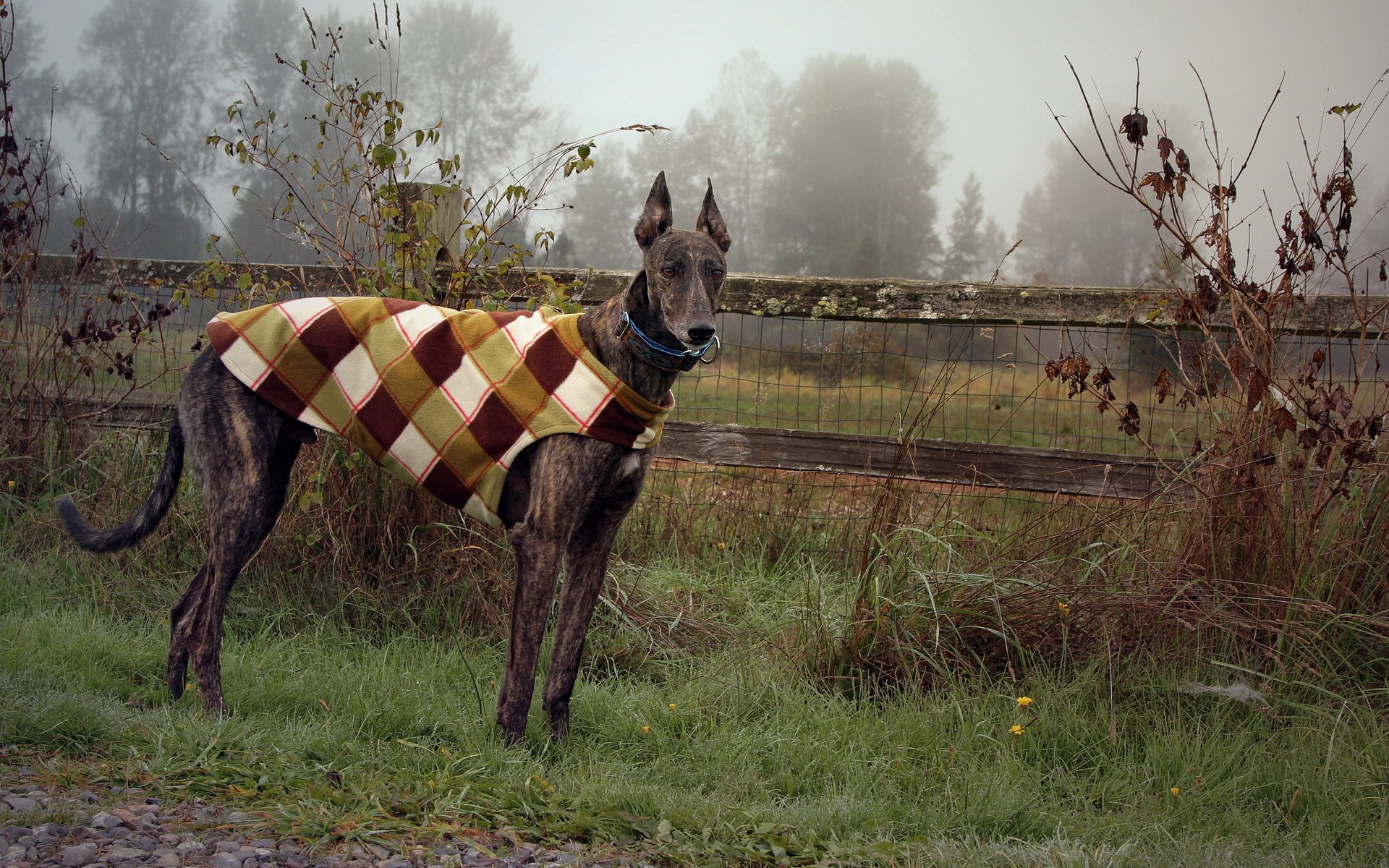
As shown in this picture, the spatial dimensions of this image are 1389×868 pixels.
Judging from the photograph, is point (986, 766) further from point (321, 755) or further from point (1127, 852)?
point (321, 755)

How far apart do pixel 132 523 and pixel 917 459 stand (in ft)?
11.0

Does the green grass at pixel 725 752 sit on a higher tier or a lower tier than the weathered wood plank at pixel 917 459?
lower

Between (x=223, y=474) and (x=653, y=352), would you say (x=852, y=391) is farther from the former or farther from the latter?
(x=223, y=474)

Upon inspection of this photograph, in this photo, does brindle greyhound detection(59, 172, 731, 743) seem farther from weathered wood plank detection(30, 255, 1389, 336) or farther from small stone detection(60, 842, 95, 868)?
weathered wood plank detection(30, 255, 1389, 336)

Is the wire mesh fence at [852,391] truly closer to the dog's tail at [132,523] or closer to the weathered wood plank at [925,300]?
the weathered wood plank at [925,300]

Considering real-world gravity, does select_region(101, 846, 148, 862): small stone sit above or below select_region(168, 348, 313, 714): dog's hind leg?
below

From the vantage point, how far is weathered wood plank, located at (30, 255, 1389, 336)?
385 centimetres

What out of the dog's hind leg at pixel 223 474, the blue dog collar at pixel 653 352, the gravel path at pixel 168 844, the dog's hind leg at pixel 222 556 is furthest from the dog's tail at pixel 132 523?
the blue dog collar at pixel 653 352

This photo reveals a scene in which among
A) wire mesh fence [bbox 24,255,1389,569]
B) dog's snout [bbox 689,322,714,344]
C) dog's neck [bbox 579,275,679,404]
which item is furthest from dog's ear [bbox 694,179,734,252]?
wire mesh fence [bbox 24,255,1389,569]

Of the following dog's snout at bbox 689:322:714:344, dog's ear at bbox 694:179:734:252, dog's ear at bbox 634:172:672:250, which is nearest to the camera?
dog's snout at bbox 689:322:714:344

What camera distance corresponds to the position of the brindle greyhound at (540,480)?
2.75 metres

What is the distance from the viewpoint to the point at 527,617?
2.80 m

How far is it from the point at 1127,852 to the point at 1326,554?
5.29 ft

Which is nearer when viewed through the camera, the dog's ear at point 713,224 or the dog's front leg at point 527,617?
the dog's front leg at point 527,617
